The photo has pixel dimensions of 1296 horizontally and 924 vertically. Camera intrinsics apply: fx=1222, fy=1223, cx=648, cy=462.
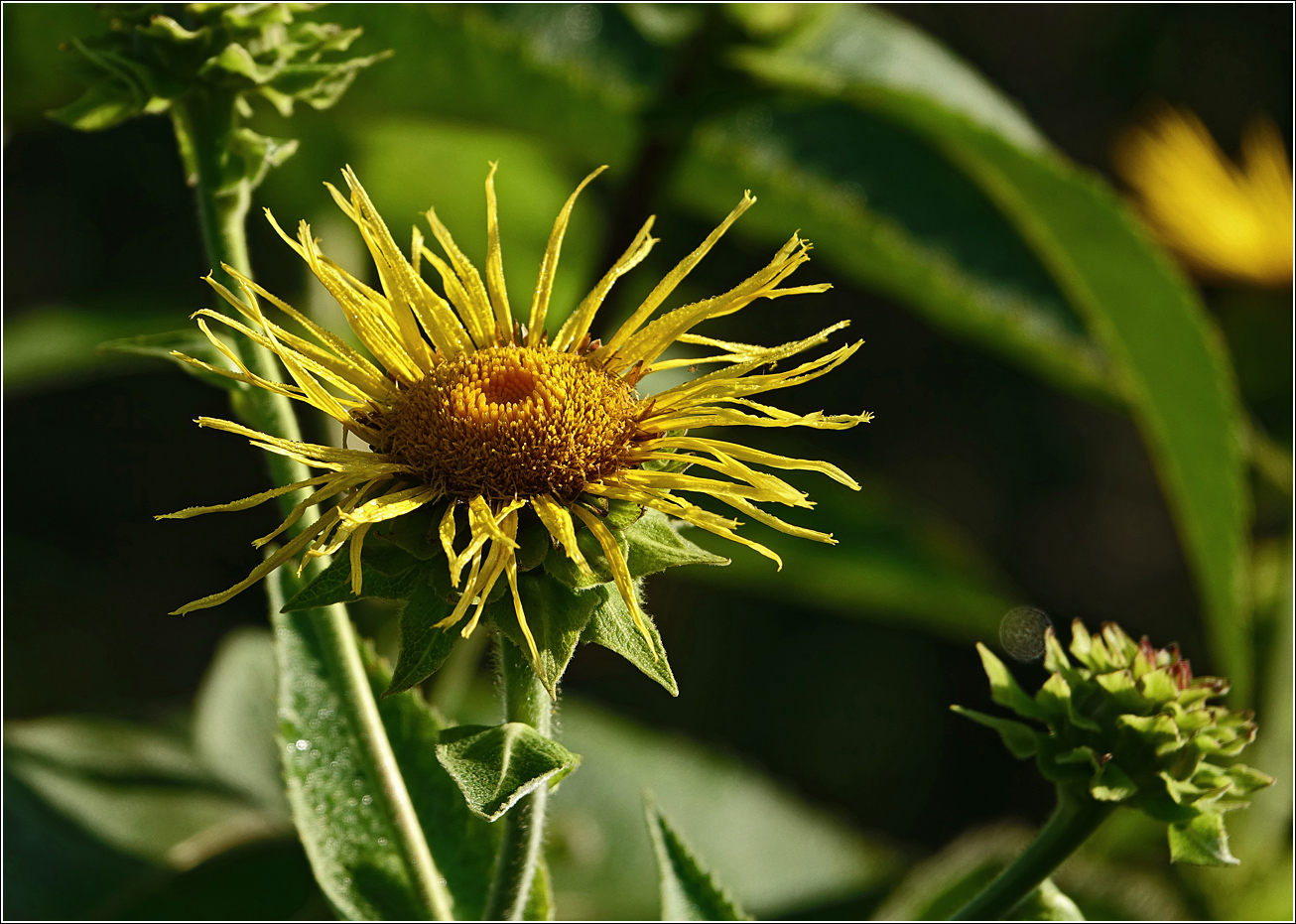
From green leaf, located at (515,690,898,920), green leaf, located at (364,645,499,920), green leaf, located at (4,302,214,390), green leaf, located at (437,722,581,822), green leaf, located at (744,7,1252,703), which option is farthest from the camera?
green leaf, located at (515,690,898,920)

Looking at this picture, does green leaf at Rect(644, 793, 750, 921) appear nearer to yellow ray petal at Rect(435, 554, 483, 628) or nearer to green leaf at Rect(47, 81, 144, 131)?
yellow ray petal at Rect(435, 554, 483, 628)

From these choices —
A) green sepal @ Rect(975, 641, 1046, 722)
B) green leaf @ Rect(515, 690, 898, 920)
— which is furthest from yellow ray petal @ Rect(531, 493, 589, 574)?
green leaf @ Rect(515, 690, 898, 920)

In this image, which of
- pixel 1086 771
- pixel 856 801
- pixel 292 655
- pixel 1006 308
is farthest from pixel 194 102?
pixel 856 801

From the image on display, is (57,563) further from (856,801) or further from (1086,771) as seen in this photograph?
(1086,771)

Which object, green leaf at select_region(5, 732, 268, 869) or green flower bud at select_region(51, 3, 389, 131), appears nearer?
green flower bud at select_region(51, 3, 389, 131)

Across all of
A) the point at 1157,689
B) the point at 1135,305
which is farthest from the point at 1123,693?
the point at 1135,305

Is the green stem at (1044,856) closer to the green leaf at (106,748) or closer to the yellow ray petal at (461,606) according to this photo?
the yellow ray petal at (461,606)

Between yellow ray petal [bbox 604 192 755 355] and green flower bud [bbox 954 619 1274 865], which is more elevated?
yellow ray petal [bbox 604 192 755 355]

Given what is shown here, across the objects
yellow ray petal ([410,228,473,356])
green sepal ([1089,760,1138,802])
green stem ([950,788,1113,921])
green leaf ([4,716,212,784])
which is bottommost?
green leaf ([4,716,212,784])
